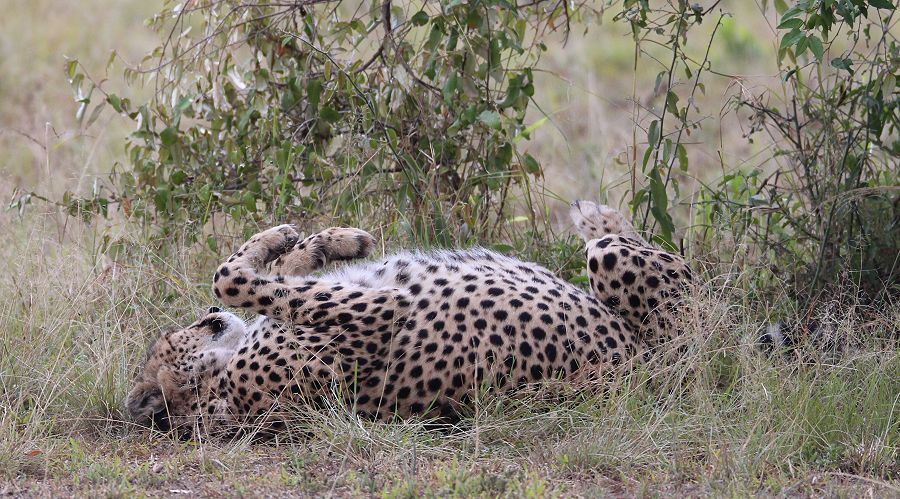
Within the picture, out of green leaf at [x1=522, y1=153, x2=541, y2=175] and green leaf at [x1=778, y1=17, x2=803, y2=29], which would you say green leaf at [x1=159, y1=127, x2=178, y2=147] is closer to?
green leaf at [x1=522, y1=153, x2=541, y2=175]

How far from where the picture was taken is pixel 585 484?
3.11 metres

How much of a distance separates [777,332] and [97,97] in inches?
226

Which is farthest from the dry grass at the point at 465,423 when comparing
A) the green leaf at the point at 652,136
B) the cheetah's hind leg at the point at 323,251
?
the green leaf at the point at 652,136

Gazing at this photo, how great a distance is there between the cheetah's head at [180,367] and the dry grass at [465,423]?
0.08 meters

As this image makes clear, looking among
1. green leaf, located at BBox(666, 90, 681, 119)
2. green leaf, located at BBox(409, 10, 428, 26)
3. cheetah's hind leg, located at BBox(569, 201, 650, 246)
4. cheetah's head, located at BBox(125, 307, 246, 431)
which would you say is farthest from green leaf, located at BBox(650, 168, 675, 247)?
cheetah's head, located at BBox(125, 307, 246, 431)

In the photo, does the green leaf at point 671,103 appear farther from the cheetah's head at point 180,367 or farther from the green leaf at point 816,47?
the cheetah's head at point 180,367

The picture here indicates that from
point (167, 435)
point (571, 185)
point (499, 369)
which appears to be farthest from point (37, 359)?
point (571, 185)

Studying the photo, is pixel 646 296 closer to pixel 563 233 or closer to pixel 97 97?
pixel 563 233

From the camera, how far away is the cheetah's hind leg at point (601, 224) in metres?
4.43

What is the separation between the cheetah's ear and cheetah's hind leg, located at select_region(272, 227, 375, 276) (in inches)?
25.3

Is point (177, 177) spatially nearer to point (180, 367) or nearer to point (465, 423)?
point (180, 367)

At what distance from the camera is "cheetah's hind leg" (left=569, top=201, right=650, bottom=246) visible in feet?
14.5

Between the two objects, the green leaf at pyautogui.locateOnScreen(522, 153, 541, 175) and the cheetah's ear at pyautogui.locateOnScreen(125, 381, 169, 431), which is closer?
the cheetah's ear at pyautogui.locateOnScreen(125, 381, 169, 431)

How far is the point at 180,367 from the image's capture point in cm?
376
